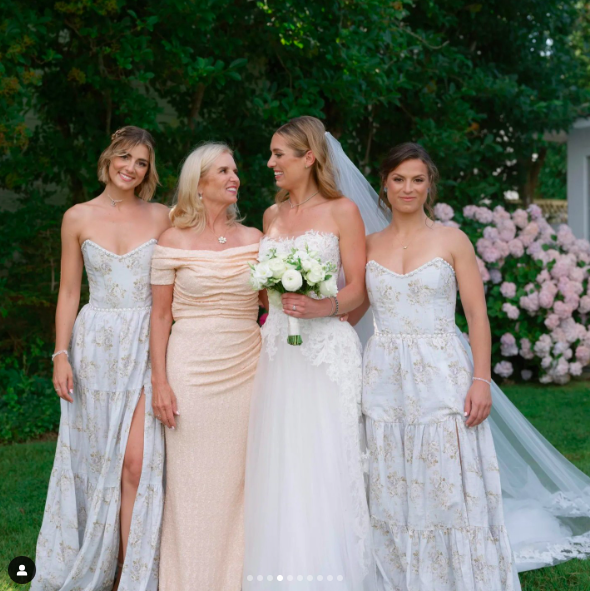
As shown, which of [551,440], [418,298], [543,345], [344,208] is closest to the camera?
[418,298]

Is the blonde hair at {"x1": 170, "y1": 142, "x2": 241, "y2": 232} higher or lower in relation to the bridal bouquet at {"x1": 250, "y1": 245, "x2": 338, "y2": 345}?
higher

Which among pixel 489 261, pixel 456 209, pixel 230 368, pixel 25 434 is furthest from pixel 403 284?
pixel 456 209

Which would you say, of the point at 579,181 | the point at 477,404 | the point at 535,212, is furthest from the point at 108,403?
the point at 579,181

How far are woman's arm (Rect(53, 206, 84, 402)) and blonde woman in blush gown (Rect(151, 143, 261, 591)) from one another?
0.48 m

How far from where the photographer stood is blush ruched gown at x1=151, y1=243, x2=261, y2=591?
3898 millimetres

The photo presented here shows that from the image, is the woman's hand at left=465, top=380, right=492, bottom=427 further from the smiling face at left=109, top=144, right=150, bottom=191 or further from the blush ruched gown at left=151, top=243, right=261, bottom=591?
the smiling face at left=109, top=144, right=150, bottom=191

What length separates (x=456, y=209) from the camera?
33.8 feet

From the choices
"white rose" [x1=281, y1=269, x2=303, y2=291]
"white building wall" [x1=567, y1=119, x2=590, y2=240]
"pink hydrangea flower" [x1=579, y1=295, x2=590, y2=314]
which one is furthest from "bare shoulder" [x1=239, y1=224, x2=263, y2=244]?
"white building wall" [x1=567, y1=119, x2=590, y2=240]

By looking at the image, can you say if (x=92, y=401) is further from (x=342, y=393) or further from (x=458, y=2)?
(x=458, y=2)

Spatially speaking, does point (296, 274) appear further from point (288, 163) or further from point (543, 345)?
point (543, 345)

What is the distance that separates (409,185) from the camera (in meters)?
3.76

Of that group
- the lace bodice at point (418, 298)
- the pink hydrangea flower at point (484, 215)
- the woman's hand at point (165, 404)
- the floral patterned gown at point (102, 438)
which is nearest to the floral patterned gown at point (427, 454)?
the lace bodice at point (418, 298)

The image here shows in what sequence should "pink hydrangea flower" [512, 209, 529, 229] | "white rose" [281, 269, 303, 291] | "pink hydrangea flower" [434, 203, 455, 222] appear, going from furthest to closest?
"pink hydrangea flower" [512, 209, 529, 229], "pink hydrangea flower" [434, 203, 455, 222], "white rose" [281, 269, 303, 291]

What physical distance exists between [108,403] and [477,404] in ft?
6.10
